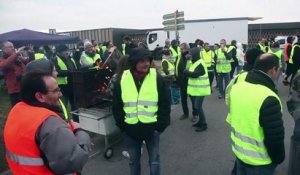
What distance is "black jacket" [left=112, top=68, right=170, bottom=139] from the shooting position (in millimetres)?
3543

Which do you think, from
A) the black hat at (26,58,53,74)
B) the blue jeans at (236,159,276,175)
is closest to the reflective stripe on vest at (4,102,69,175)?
the black hat at (26,58,53,74)

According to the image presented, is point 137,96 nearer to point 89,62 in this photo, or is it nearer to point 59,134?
point 59,134

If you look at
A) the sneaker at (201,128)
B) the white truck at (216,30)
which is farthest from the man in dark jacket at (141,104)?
the white truck at (216,30)

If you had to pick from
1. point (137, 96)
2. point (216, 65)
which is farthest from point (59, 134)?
point (216, 65)

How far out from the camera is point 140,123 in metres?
3.53

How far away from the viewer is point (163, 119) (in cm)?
362

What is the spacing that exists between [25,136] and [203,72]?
5.03 m

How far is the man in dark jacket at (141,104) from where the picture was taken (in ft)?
11.5

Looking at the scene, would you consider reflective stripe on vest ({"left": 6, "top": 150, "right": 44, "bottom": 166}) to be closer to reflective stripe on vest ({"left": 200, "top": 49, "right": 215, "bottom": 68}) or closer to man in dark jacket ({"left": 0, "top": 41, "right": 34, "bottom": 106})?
man in dark jacket ({"left": 0, "top": 41, "right": 34, "bottom": 106})

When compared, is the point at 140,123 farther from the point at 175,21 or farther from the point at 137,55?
the point at 175,21

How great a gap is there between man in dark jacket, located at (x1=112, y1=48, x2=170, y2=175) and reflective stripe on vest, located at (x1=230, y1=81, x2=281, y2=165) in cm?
100

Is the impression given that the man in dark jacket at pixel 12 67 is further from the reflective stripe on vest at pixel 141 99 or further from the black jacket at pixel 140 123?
the reflective stripe on vest at pixel 141 99

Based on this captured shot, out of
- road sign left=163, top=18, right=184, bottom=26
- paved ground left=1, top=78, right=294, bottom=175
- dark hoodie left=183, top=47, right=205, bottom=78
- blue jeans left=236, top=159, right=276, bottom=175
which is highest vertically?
road sign left=163, top=18, right=184, bottom=26

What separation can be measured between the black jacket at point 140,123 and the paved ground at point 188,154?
1449 mm
